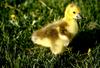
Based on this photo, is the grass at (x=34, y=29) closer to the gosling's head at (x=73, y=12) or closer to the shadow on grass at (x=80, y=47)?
the shadow on grass at (x=80, y=47)

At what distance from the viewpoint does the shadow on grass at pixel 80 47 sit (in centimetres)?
405

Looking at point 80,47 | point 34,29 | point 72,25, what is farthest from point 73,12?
point 34,29

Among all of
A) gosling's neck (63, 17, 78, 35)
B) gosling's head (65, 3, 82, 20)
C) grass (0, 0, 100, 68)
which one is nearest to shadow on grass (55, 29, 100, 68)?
grass (0, 0, 100, 68)

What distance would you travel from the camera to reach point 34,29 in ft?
15.6

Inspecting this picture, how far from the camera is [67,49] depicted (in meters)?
4.33

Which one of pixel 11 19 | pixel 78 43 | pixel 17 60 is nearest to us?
pixel 17 60

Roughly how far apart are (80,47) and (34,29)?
21.9 inches

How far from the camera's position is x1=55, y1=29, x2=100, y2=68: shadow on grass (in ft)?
13.3

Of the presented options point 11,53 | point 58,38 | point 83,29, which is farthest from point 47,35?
point 83,29

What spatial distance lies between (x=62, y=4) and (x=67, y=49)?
3.56 ft

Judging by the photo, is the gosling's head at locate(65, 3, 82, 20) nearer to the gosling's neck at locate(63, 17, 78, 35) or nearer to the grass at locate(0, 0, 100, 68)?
the gosling's neck at locate(63, 17, 78, 35)

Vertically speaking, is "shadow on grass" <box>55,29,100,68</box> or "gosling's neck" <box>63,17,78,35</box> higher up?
"gosling's neck" <box>63,17,78,35</box>

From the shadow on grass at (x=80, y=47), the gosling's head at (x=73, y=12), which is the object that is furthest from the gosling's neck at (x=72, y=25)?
the shadow on grass at (x=80, y=47)

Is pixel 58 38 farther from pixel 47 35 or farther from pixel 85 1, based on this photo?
pixel 85 1
